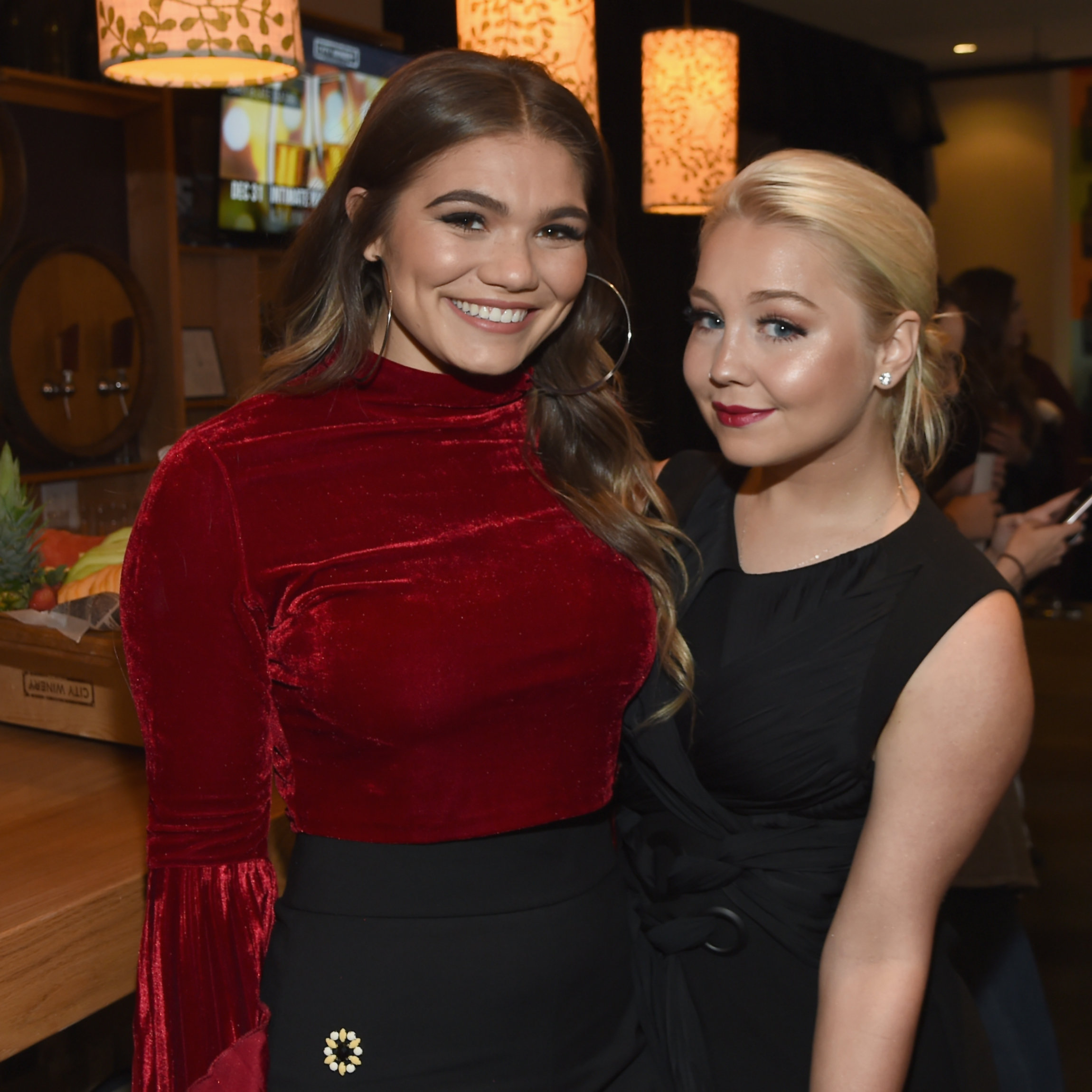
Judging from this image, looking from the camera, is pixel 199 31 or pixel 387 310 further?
pixel 199 31

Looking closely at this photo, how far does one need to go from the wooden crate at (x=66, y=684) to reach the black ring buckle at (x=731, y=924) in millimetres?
956

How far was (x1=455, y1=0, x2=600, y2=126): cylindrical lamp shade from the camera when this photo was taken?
261 cm

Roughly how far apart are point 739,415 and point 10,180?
2684mm

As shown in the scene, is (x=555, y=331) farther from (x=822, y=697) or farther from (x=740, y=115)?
(x=740, y=115)

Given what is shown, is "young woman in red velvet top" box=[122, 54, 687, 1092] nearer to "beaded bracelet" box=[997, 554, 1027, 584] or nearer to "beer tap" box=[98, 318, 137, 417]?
"beaded bracelet" box=[997, 554, 1027, 584]

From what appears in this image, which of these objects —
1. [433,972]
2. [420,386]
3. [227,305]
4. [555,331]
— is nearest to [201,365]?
[227,305]

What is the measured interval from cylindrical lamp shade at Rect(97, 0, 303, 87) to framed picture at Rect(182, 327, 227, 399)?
2.20 metres

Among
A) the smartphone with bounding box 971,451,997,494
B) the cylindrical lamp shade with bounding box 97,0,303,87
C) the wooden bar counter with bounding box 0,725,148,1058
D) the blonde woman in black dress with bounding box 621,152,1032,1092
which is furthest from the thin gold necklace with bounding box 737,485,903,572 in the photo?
the smartphone with bounding box 971,451,997,494

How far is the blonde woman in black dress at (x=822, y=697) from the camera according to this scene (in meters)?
1.34

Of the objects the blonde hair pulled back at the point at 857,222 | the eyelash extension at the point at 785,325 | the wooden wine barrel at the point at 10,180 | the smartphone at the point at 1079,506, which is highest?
the wooden wine barrel at the point at 10,180

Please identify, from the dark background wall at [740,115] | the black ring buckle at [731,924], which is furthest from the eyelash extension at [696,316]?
the dark background wall at [740,115]

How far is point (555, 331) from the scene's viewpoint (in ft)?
5.73

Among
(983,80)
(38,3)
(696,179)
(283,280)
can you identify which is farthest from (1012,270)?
(283,280)

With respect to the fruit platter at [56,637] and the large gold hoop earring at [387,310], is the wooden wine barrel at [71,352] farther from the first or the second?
the large gold hoop earring at [387,310]
